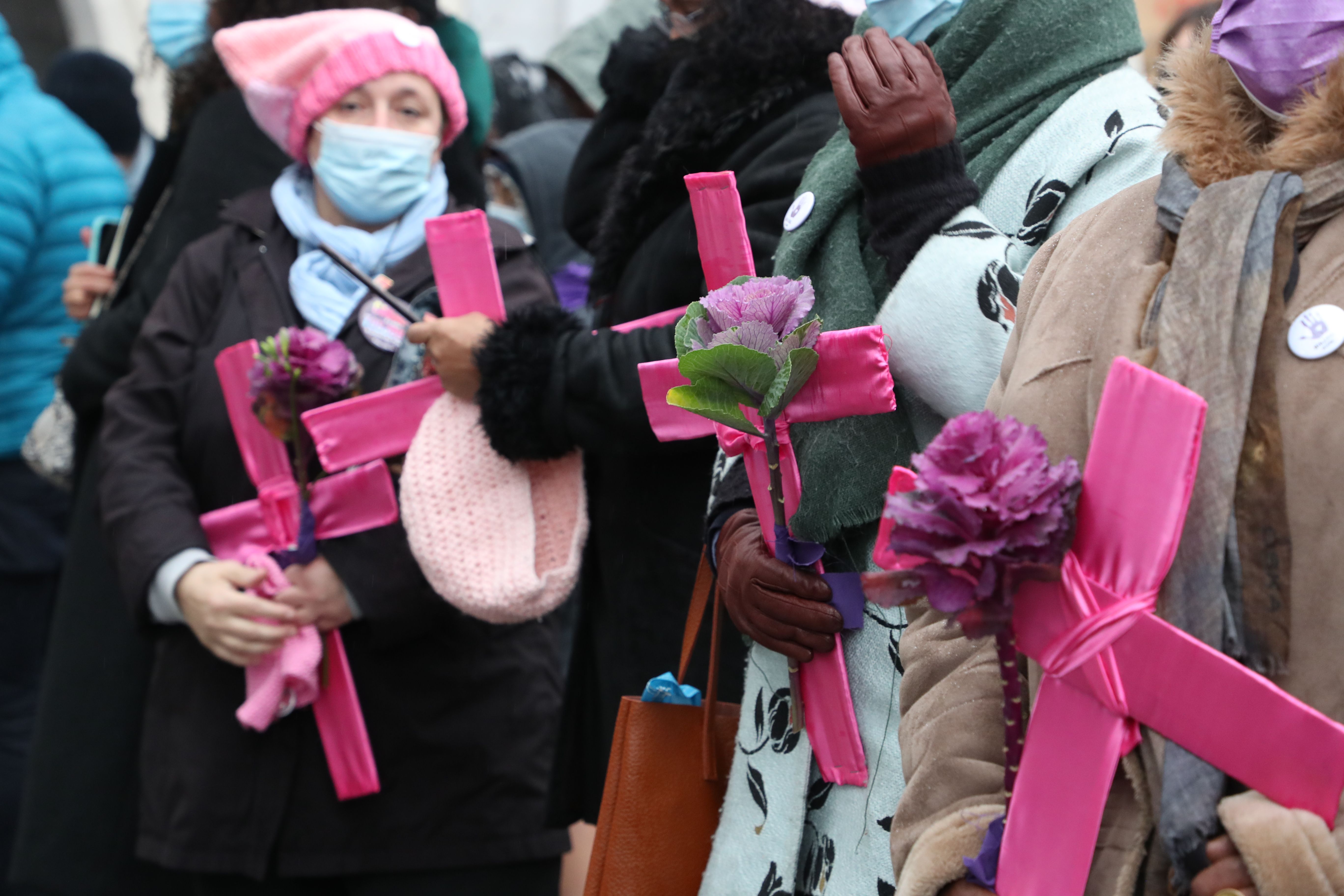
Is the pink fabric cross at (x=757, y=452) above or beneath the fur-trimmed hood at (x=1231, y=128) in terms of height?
beneath

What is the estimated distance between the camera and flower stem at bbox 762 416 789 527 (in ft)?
4.70

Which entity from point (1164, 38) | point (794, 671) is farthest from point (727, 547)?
point (1164, 38)

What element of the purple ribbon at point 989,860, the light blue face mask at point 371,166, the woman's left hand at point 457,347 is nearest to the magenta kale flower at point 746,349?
the purple ribbon at point 989,860

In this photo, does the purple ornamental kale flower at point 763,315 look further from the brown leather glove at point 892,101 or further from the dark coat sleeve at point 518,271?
the dark coat sleeve at point 518,271

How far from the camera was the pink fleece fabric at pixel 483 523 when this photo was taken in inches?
90.1

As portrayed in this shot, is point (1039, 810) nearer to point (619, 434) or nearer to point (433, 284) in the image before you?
point (619, 434)

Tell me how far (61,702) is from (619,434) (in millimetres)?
1793

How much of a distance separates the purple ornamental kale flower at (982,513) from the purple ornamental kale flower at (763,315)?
27 centimetres

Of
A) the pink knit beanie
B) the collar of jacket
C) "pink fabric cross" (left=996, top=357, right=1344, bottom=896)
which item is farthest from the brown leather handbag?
the collar of jacket

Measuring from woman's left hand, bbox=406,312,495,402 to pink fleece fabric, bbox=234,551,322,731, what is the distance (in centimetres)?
54

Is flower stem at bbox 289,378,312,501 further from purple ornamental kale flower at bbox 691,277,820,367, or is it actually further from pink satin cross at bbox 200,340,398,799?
purple ornamental kale flower at bbox 691,277,820,367

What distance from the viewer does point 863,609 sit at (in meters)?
1.62

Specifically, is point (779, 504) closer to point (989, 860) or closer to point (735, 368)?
point (735, 368)

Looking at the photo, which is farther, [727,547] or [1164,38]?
[1164,38]
